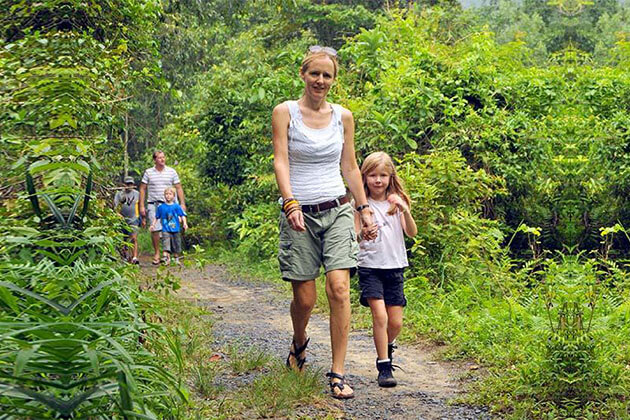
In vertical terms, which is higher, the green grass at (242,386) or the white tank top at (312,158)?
the white tank top at (312,158)

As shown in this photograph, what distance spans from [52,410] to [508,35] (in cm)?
4148

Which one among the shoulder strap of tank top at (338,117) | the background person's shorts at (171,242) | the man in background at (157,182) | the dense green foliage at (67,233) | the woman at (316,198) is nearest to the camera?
the dense green foliage at (67,233)

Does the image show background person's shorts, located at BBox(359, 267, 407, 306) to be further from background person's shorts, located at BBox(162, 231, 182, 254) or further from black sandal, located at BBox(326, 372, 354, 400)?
background person's shorts, located at BBox(162, 231, 182, 254)

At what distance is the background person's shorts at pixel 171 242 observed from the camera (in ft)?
41.4

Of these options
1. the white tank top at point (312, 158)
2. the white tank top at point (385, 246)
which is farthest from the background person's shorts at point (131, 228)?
the white tank top at point (385, 246)

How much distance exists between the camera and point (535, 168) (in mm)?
9953

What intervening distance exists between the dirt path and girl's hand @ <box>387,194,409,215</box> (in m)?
1.22

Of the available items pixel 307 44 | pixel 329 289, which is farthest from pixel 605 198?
pixel 307 44

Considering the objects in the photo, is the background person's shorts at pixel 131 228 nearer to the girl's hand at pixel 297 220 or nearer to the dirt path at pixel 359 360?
the dirt path at pixel 359 360

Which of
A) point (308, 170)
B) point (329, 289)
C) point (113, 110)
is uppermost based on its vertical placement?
point (113, 110)

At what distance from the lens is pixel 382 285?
5387 millimetres

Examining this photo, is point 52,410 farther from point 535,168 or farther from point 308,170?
point 535,168

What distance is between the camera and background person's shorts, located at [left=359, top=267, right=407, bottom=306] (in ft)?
17.4

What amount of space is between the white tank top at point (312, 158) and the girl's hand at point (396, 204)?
2.01ft
